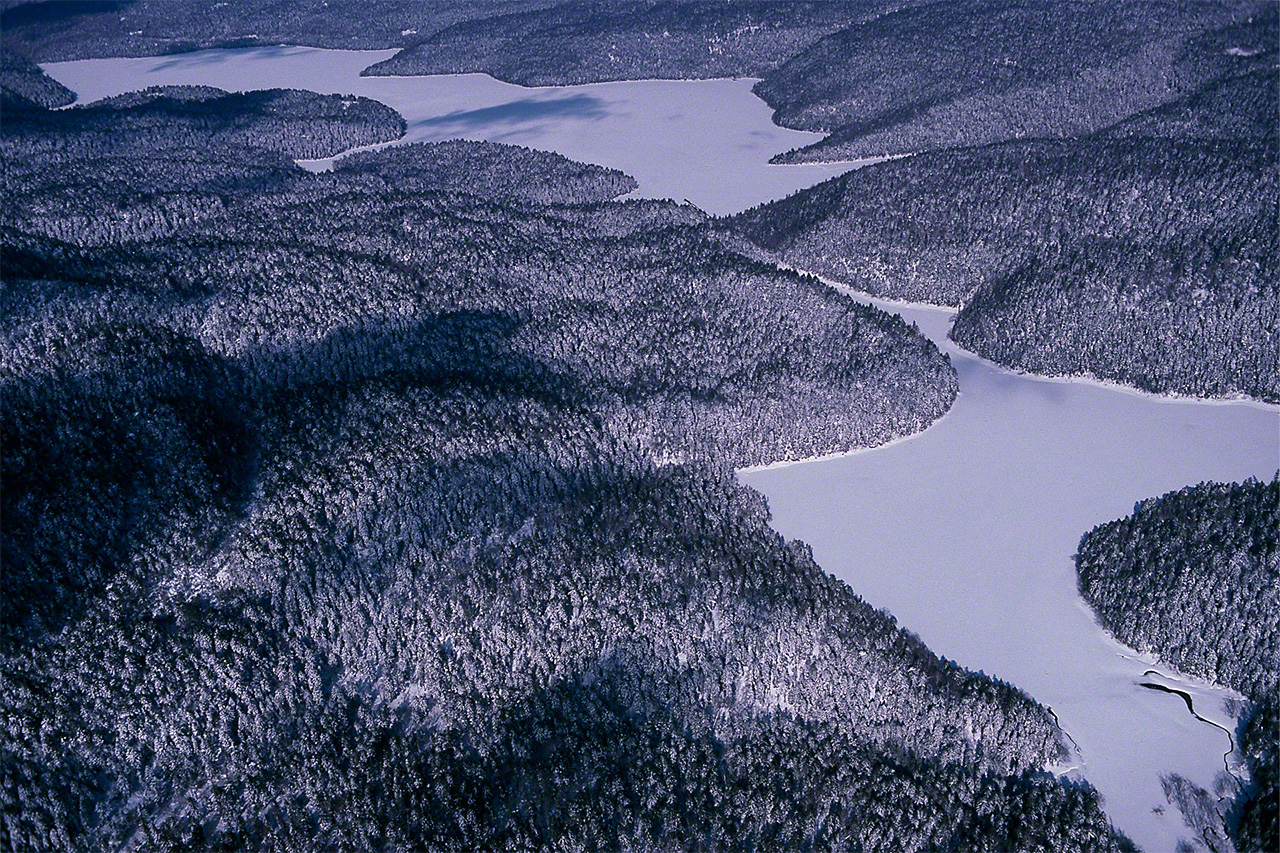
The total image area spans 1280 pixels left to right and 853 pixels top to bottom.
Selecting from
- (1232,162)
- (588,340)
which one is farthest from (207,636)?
(1232,162)

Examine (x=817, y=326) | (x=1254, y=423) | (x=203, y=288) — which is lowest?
(x=1254, y=423)

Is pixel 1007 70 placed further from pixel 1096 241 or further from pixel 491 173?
pixel 491 173

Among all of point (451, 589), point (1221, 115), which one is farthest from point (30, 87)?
point (1221, 115)

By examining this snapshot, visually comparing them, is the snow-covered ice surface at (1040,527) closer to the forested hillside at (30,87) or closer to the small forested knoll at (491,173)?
the small forested knoll at (491,173)

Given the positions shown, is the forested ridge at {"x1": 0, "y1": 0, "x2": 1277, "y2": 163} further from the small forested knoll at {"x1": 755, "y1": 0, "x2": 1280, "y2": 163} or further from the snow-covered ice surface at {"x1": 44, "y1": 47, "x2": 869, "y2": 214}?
the snow-covered ice surface at {"x1": 44, "y1": 47, "x2": 869, "y2": 214}

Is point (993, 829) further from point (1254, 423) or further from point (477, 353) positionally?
point (477, 353)

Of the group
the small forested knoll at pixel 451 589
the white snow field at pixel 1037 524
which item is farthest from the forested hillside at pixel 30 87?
the white snow field at pixel 1037 524
